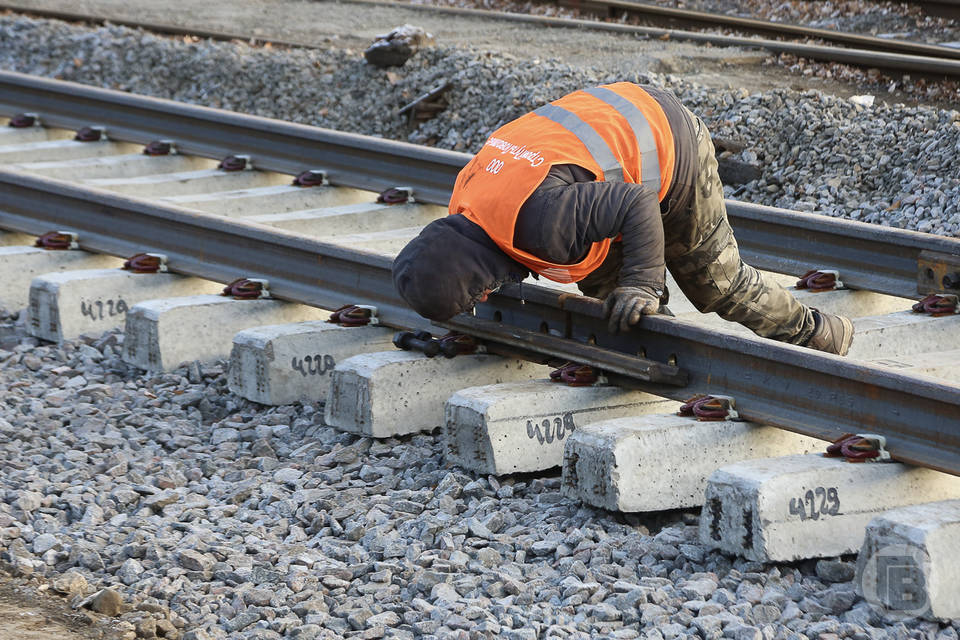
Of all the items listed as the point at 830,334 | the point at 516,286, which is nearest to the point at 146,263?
the point at 516,286

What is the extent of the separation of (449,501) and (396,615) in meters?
0.79

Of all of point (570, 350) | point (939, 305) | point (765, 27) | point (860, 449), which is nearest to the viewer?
point (860, 449)

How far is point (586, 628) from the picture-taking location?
13.0 feet

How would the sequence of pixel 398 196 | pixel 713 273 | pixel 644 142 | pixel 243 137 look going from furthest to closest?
pixel 243 137
pixel 398 196
pixel 713 273
pixel 644 142

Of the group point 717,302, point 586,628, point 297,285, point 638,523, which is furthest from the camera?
point 297,285

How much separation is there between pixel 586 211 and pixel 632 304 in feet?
1.34

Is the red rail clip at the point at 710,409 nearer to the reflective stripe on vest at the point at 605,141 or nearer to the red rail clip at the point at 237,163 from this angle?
the reflective stripe on vest at the point at 605,141

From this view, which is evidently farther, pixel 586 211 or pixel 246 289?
pixel 246 289

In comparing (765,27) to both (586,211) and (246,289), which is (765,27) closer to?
(246,289)

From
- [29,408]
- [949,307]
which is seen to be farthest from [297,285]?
[949,307]

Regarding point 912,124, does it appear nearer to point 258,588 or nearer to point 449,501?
point 449,501

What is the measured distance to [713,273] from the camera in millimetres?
5375

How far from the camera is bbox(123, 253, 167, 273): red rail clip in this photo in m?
6.99

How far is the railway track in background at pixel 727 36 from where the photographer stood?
9922 millimetres
